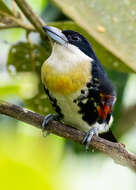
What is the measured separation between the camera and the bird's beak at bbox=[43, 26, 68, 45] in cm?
172

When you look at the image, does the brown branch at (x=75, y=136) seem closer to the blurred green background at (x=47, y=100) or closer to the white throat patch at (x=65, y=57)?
the blurred green background at (x=47, y=100)

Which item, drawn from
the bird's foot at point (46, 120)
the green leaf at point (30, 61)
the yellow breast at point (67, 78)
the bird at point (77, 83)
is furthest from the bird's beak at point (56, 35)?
the bird's foot at point (46, 120)

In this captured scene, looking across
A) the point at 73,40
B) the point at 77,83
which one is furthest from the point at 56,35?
the point at 77,83

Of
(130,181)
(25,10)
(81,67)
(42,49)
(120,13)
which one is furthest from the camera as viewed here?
(130,181)

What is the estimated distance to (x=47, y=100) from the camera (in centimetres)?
202

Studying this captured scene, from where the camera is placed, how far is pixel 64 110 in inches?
73.2

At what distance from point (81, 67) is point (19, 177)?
147 cm

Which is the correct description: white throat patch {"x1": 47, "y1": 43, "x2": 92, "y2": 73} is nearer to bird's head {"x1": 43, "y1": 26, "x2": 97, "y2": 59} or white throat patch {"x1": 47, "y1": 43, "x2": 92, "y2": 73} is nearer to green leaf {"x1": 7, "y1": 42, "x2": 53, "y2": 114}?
bird's head {"x1": 43, "y1": 26, "x2": 97, "y2": 59}

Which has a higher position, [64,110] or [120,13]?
[120,13]

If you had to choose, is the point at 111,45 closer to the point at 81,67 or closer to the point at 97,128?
the point at 81,67

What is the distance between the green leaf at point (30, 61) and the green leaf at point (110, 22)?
2.23ft

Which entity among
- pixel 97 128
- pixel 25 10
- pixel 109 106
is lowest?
pixel 97 128

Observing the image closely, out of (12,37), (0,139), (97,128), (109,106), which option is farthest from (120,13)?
(12,37)

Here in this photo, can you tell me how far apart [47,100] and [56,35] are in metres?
0.37
